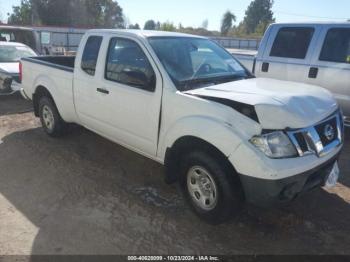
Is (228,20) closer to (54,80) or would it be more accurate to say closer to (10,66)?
(10,66)

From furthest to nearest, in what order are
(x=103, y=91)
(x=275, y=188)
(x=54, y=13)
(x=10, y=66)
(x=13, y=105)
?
(x=54, y=13) → (x=10, y=66) → (x=13, y=105) → (x=103, y=91) → (x=275, y=188)

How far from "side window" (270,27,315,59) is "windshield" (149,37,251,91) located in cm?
206

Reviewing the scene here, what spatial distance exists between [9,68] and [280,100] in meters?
7.63

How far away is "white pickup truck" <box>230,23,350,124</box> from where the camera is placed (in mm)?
5641

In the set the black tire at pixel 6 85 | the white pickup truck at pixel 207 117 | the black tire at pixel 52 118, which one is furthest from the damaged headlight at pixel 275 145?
the black tire at pixel 6 85

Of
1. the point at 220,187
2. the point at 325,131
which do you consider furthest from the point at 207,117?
the point at 325,131

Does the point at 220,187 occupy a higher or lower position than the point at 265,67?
lower

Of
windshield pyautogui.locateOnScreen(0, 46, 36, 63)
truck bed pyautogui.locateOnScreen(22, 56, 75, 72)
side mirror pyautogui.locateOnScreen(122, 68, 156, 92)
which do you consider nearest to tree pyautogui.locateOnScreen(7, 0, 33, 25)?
windshield pyautogui.locateOnScreen(0, 46, 36, 63)

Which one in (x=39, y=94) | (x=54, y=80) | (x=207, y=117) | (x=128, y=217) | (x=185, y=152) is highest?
(x=207, y=117)

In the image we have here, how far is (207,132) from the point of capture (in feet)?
10.5

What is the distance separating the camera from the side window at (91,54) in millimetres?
4621

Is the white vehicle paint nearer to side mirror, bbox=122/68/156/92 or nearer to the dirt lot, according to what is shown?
the dirt lot

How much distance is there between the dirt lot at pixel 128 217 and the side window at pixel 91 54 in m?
1.29

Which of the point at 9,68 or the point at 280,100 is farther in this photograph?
the point at 9,68
